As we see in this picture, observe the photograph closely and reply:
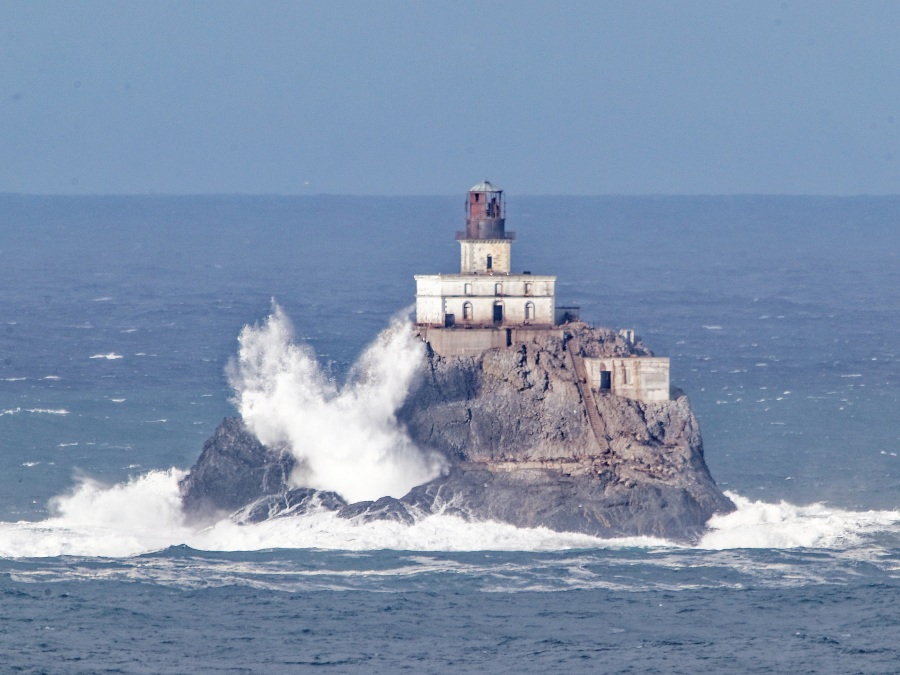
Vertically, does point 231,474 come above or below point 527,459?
below

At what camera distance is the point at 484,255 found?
371ft

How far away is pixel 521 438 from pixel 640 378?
18.7 feet

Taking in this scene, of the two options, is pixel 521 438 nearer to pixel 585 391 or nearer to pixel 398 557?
pixel 585 391

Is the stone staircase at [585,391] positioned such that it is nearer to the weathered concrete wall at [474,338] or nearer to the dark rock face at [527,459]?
Result: the dark rock face at [527,459]

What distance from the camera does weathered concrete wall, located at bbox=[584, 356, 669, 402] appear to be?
10700 cm

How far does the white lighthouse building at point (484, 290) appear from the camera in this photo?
112062 millimetres

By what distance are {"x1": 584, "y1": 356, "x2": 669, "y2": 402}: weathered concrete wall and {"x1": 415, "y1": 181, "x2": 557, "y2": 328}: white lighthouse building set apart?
5978 millimetres

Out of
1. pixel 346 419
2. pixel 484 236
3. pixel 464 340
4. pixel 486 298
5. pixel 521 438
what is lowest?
pixel 521 438

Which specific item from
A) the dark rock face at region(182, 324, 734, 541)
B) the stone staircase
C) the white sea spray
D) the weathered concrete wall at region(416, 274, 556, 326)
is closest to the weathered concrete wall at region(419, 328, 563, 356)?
the dark rock face at region(182, 324, 734, 541)

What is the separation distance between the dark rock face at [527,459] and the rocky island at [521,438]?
0.06 metres

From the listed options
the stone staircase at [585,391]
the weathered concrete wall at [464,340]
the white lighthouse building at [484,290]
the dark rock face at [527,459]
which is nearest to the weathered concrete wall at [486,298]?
the white lighthouse building at [484,290]

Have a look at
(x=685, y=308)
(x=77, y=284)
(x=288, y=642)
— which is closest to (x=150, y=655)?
(x=288, y=642)

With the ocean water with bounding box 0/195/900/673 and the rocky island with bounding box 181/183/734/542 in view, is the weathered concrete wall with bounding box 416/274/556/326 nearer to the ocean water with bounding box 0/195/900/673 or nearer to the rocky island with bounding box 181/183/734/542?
the rocky island with bounding box 181/183/734/542

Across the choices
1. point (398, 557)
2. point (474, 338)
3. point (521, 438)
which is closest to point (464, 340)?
point (474, 338)
